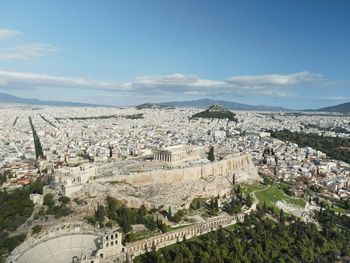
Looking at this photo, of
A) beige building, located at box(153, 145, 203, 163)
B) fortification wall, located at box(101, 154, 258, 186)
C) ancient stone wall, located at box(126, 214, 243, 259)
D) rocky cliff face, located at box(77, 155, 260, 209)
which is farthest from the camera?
beige building, located at box(153, 145, 203, 163)

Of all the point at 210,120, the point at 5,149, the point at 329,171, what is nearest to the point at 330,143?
the point at 329,171

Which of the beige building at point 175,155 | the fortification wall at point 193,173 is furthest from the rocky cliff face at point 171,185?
the beige building at point 175,155

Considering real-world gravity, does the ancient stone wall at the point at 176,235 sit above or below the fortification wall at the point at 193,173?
below

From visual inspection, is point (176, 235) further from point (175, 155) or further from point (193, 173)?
point (175, 155)

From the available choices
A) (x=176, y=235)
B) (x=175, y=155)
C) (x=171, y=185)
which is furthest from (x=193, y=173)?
(x=176, y=235)

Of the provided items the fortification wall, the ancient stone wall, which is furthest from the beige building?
the ancient stone wall

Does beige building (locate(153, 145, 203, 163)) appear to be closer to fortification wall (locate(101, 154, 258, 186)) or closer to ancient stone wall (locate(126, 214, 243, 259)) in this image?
fortification wall (locate(101, 154, 258, 186))

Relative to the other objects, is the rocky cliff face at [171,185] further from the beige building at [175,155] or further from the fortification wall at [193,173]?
the beige building at [175,155]

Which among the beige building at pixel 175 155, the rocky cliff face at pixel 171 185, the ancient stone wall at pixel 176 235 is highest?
the beige building at pixel 175 155
